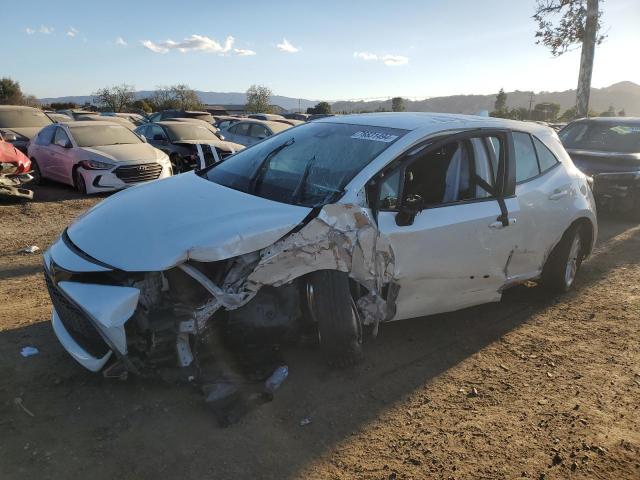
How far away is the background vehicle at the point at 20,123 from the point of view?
41.5 feet

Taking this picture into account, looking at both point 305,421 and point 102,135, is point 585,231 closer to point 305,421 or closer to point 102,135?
point 305,421

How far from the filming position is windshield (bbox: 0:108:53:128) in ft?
44.1

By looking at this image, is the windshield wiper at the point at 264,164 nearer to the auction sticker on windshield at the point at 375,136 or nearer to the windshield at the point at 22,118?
the auction sticker on windshield at the point at 375,136

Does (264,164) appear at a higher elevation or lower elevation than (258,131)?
lower

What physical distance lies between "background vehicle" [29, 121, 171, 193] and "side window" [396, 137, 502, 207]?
24.3ft

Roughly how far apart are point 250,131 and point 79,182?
5799 mm

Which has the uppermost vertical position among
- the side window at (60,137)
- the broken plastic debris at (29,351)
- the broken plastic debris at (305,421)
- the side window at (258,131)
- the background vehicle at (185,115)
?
the background vehicle at (185,115)

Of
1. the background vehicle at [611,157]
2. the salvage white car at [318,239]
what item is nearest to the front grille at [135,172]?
the salvage white car at [318,239]

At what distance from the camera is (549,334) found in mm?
4340

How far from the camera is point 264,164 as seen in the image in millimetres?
4129

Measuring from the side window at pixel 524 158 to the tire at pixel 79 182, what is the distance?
8.21 meters

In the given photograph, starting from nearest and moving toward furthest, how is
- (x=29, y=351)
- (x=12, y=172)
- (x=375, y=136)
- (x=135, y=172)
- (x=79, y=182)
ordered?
(x=29, y=351)
(x=375, y=136)
(x=12, y=172)
(x=135, y=172)
(x=79, y=182)

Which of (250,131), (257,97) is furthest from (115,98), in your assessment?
(250,131)

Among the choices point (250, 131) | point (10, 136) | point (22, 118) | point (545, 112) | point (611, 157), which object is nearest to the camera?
point (611, 157)
